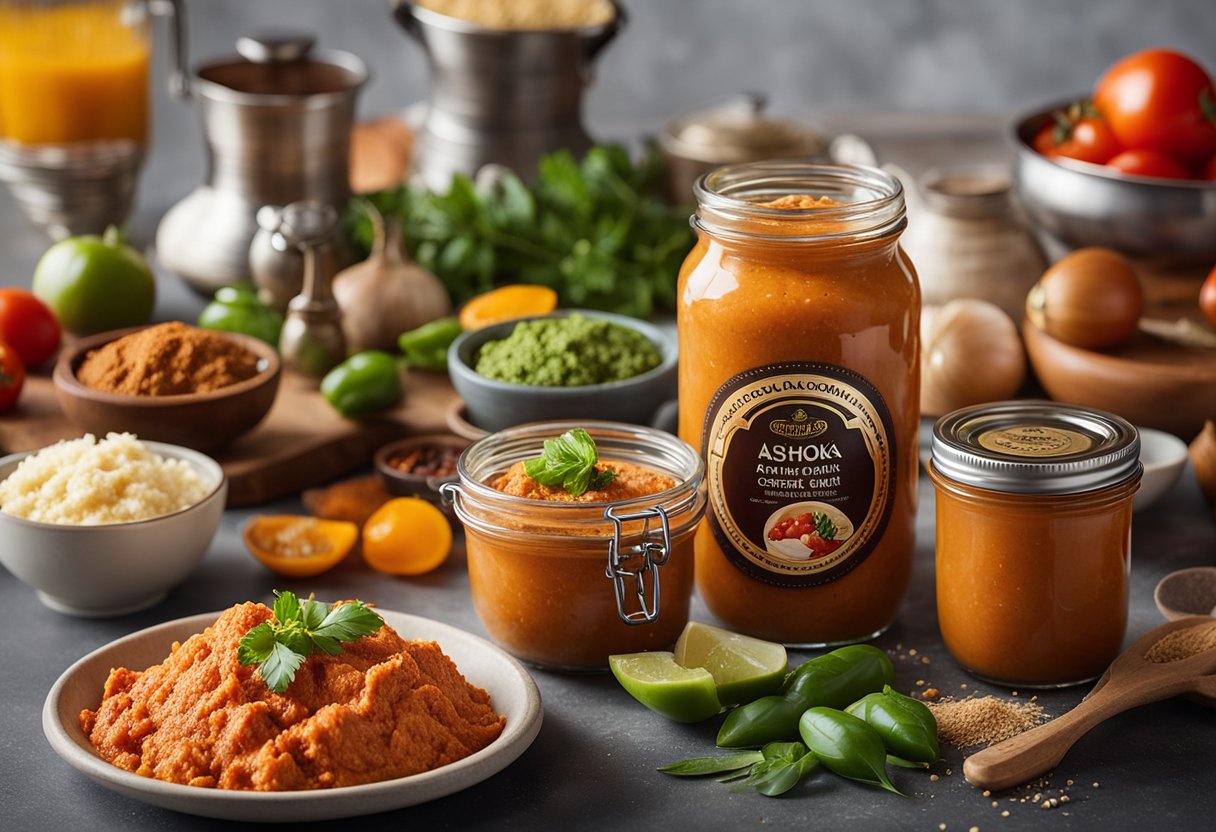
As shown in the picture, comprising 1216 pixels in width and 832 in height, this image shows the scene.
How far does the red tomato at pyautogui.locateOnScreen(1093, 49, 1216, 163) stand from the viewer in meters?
2.98

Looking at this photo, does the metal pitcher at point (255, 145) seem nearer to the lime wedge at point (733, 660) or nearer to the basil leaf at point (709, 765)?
the lime wedge at point (733, 660)

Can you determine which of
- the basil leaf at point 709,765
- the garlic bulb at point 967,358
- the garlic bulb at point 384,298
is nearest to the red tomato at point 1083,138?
the garlic bulb at point 967,358

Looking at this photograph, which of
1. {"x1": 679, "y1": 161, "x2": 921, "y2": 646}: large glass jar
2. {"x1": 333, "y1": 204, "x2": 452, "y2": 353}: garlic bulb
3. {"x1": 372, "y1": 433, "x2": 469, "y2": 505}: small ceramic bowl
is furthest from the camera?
{"x1": 333, "y1": 204, "x2": 452, "y2": 353}: garlic bulb

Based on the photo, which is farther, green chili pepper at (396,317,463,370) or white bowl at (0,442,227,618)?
green chili pepper at (396,317,463,370)

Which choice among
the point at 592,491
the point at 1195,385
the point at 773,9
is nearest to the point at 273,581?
the point at 592,491

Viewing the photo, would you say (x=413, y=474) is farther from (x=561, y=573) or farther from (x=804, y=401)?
(x=804, y=401)

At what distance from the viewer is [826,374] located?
185cm

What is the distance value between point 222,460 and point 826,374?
3.59 feet

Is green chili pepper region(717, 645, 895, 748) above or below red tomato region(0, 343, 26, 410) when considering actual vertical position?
above

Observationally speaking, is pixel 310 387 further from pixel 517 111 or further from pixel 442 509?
pixel 517 111

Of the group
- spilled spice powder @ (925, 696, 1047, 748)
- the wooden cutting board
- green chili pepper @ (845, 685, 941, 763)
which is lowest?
the wooden cutting board

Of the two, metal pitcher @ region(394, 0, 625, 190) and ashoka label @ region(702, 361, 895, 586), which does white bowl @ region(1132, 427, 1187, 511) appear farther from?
metal pitcher @ region(394, 0, 625, 190)

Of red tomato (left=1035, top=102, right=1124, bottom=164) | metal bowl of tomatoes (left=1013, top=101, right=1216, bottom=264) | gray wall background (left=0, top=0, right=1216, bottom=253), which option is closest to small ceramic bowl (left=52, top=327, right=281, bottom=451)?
metal bowl of tomatoes (left=1013, top=101, right=1216, bottom=264)

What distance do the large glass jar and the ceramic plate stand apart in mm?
358
